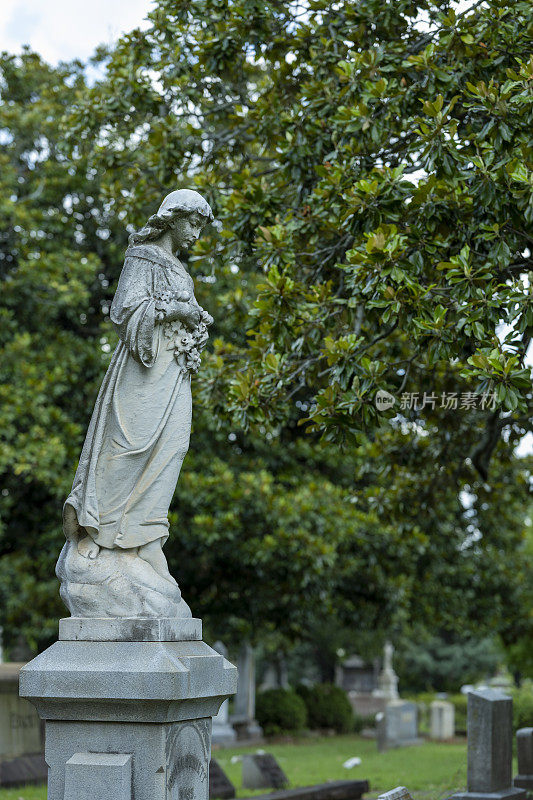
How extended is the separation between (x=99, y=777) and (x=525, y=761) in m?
9.15

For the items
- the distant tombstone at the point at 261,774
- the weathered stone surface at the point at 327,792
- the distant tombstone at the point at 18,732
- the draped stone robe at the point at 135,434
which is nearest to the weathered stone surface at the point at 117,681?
the draped stone robe at the point at 135,434

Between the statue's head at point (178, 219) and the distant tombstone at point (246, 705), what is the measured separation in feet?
67.4

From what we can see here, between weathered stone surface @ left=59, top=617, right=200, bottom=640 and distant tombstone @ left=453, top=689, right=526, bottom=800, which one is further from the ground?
weathered stone surface @ left=59, top=617, right=200, bottom=640

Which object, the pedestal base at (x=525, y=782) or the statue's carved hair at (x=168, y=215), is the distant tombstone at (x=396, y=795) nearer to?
the statue's carved hair at (x=168, y=215)

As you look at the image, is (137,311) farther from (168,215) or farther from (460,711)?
(460,711)

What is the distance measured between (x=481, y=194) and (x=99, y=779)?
5.18 meters

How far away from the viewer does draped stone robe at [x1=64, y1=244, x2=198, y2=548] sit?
18.3ft

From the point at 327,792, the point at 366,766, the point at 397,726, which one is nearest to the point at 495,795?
the point at 327,792

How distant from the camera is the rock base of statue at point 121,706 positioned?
5.04 metres

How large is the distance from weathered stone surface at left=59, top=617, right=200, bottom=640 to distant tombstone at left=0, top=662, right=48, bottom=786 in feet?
29.3

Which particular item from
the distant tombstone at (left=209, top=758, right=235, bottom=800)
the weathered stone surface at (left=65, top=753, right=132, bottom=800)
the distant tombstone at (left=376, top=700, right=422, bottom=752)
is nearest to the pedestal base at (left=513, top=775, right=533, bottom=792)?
the distant tombstone at (left=209, top=758, right=235, bottom=800)

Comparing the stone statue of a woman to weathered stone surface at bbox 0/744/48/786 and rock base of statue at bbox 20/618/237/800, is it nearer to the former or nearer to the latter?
rock base of statue at bbox 20/618/237/800

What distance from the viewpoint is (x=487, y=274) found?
25.3 ft

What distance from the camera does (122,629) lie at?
5.27 meters
